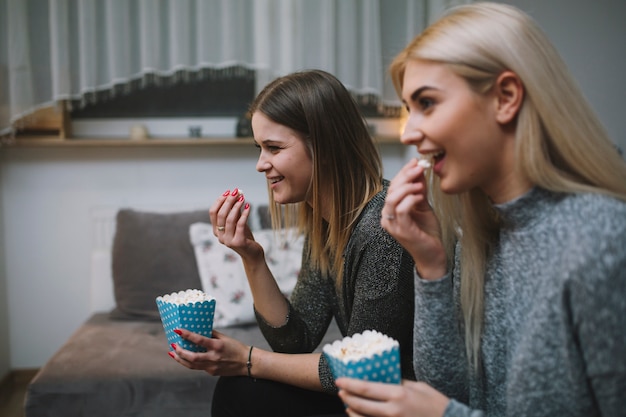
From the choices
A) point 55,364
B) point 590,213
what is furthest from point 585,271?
point 55,364

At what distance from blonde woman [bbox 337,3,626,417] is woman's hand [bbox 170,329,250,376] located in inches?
18.2

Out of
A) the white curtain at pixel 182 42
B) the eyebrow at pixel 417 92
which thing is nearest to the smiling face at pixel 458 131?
the eyebrow at pixel 417 92

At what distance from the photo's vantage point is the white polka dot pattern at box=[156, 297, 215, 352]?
49.9 inches

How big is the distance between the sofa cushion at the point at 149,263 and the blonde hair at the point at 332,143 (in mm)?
1270

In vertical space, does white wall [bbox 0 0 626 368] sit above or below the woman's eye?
below

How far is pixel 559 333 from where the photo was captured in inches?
Result: 33.5

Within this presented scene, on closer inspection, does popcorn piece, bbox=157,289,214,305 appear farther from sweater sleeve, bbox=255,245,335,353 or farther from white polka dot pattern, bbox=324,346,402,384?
white polka dot pattern, bbox=324,346,402,384

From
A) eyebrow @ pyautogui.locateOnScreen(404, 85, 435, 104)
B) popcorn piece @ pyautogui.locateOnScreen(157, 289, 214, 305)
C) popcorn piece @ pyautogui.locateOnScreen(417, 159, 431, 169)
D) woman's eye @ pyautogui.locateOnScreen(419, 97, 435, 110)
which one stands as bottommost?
popcorn piece @ pyautogui.locateOnScreen(157, 289, 214, 305)

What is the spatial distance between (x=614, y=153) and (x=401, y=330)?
523 mm

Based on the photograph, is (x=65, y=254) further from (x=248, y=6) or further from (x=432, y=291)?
(x=432, y=291)

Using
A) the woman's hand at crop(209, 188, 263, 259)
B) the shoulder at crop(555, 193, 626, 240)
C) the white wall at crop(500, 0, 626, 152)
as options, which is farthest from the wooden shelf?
the shoulder at crop(555, 193, 626, 240)

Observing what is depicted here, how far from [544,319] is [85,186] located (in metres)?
2.50

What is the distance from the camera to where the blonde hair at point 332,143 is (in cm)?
138

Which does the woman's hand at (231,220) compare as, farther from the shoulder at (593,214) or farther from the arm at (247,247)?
the shoulder at (593,214)
